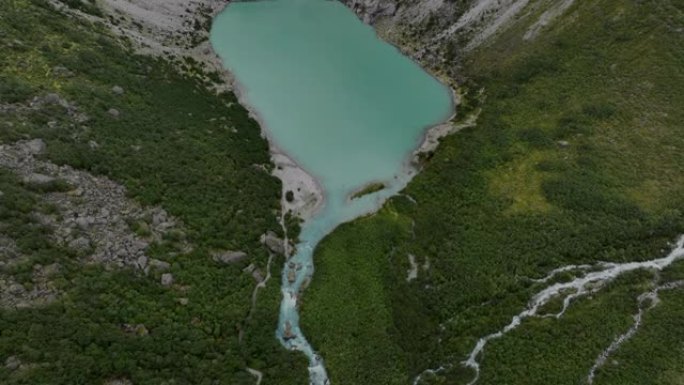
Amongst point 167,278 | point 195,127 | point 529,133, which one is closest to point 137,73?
point 195,127

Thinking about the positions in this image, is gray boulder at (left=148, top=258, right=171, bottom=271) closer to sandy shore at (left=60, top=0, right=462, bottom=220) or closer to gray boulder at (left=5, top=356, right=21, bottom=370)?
gray boulder at (left=5, top=356, right=21, bottom=370)

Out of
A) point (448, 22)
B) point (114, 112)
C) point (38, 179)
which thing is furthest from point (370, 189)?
point (448, 22)

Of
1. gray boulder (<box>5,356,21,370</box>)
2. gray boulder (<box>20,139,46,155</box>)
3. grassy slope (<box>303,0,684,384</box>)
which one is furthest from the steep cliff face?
gray boulder (<box>5,356,21,370</box>)

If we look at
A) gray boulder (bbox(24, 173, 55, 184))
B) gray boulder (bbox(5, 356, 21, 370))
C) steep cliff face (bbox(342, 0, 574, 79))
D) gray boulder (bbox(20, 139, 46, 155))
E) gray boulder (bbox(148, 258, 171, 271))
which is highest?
steep cliff face (bbox(342, 0, 574, 79))

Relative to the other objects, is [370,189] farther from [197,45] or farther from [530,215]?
[197,45]

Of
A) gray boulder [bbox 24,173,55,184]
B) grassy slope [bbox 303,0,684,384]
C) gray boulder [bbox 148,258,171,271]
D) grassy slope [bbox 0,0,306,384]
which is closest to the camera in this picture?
grassy slope [bbox 0,0,306,384]

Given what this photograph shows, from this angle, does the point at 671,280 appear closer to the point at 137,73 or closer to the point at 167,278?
the point at 167,278

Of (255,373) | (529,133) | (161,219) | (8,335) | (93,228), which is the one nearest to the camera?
(8,335)
